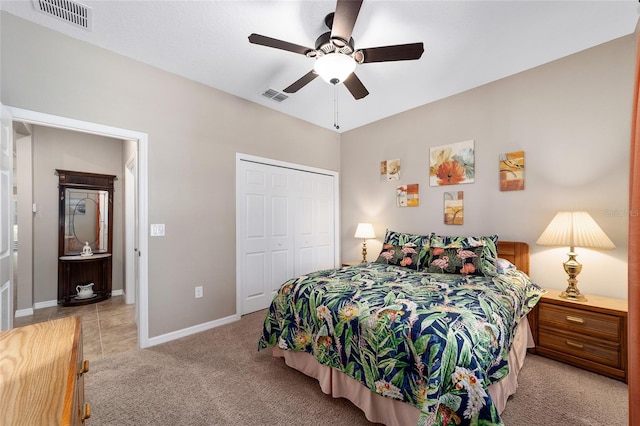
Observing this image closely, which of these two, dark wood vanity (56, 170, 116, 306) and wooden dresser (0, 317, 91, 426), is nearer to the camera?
wooden dresser (0, 317, 91, 426)

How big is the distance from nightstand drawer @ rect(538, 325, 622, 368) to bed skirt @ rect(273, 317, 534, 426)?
183 millimetres

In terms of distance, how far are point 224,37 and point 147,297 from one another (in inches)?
99.2

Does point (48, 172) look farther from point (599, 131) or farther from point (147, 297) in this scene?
point (599, 131)

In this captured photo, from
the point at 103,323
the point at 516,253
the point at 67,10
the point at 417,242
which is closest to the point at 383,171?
the point at 417,242

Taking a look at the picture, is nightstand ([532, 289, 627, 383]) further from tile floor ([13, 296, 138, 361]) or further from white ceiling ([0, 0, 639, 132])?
tile floor ([13, 296, 138, 361])

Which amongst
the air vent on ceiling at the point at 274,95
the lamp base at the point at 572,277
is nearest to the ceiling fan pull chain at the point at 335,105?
the air vent on ceiling at the point at 274,95

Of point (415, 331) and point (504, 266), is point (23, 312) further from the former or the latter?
point (504, 266)

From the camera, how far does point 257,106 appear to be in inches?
143

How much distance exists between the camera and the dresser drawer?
6.86 feet

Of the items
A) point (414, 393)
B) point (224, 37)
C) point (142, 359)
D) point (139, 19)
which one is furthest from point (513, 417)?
point (139, 19)

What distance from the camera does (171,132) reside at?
2.90 metres

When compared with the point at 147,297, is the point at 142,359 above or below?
below

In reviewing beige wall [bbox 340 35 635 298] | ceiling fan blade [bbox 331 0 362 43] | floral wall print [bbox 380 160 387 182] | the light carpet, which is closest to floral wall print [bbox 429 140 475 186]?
beige wall [bbox 340 35 635 298]

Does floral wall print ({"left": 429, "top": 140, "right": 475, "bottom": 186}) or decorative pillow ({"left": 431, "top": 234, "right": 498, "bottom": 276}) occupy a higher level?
floral wall print ({"left": 429, "top": 140, "right": 475, "bottom": 186})
